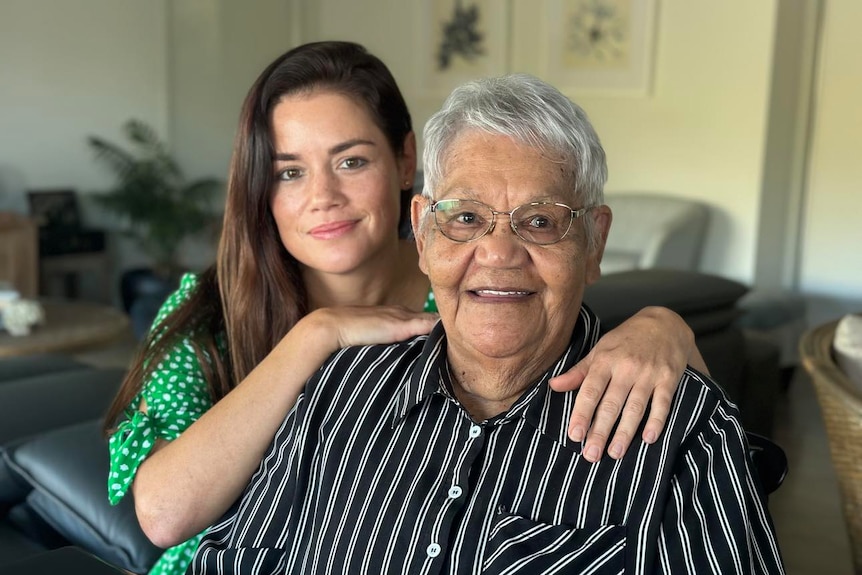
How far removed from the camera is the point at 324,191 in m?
1.57

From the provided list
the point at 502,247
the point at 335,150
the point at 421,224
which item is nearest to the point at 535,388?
the point at 502,247

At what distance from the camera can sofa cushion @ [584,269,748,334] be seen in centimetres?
204

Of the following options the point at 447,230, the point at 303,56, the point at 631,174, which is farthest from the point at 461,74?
the point at 447,230

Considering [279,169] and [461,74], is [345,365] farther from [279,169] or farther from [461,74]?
[461,74]

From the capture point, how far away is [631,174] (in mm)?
5484

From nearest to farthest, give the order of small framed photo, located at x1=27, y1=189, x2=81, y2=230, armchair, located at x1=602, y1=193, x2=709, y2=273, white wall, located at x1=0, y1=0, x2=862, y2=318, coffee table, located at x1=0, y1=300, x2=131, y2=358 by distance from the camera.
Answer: coffee table, located at x1=0, y1=300, x2=131, y2=358, armchair, located at x1=602, y1=193, x2=709, y2=273, white wall, located at x1=0, y1=0, x2=862, y2=318, small framed photo, located at x1=27, y1=189, x2=81, y2=230

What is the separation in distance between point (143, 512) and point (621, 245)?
410 cm

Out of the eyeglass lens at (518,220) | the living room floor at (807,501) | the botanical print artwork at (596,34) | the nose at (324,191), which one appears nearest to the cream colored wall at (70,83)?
the botanical print artwork at (596,34)

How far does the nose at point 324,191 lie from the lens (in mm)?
1570

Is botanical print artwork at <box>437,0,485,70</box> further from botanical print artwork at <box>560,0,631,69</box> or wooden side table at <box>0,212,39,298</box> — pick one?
wooden side table at <box>0,212,39,298</box>

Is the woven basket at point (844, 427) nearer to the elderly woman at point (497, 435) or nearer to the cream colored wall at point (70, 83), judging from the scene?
the elderly woman at point (497, 435)

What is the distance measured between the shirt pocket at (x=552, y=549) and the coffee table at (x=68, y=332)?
2882mm

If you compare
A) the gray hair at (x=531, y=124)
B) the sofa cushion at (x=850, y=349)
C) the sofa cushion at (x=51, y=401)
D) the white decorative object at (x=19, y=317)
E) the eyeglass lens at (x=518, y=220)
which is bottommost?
the white decorative object at (x=19, y=317)

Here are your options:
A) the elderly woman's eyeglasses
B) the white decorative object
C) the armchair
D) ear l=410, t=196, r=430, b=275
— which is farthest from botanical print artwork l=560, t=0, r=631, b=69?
the elderly woman's eyeglasses
